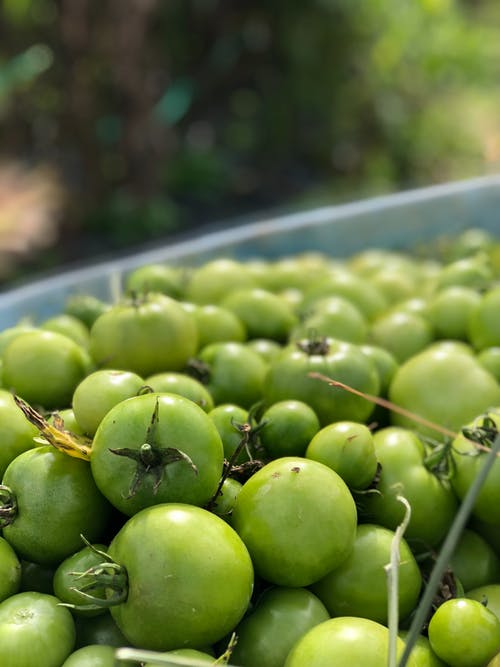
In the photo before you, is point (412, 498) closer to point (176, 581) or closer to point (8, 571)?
point (176, 581)

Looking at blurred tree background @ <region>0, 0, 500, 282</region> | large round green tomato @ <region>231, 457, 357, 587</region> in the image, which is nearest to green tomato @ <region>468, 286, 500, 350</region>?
large round green tomato @ <region>231, 457, 357, 587</region>

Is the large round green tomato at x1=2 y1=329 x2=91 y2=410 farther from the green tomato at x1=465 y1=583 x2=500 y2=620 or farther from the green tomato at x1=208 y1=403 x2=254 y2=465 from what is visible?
the green tomato at x1=465 y1=583 x2=500 y2=620

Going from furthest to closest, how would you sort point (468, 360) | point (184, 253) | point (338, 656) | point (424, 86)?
point (424, 86) < point (184, 253) < point (468, 360) < point (338, 656)

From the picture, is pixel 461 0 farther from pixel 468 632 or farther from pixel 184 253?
pixel 468 632

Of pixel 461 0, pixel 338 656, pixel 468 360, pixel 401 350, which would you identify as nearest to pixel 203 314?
pixel 401 350

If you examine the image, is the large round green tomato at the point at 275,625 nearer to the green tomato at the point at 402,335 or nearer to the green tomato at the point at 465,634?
the green tomato at the point at 465,634

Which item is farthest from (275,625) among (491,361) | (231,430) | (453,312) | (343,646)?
(453,312)
